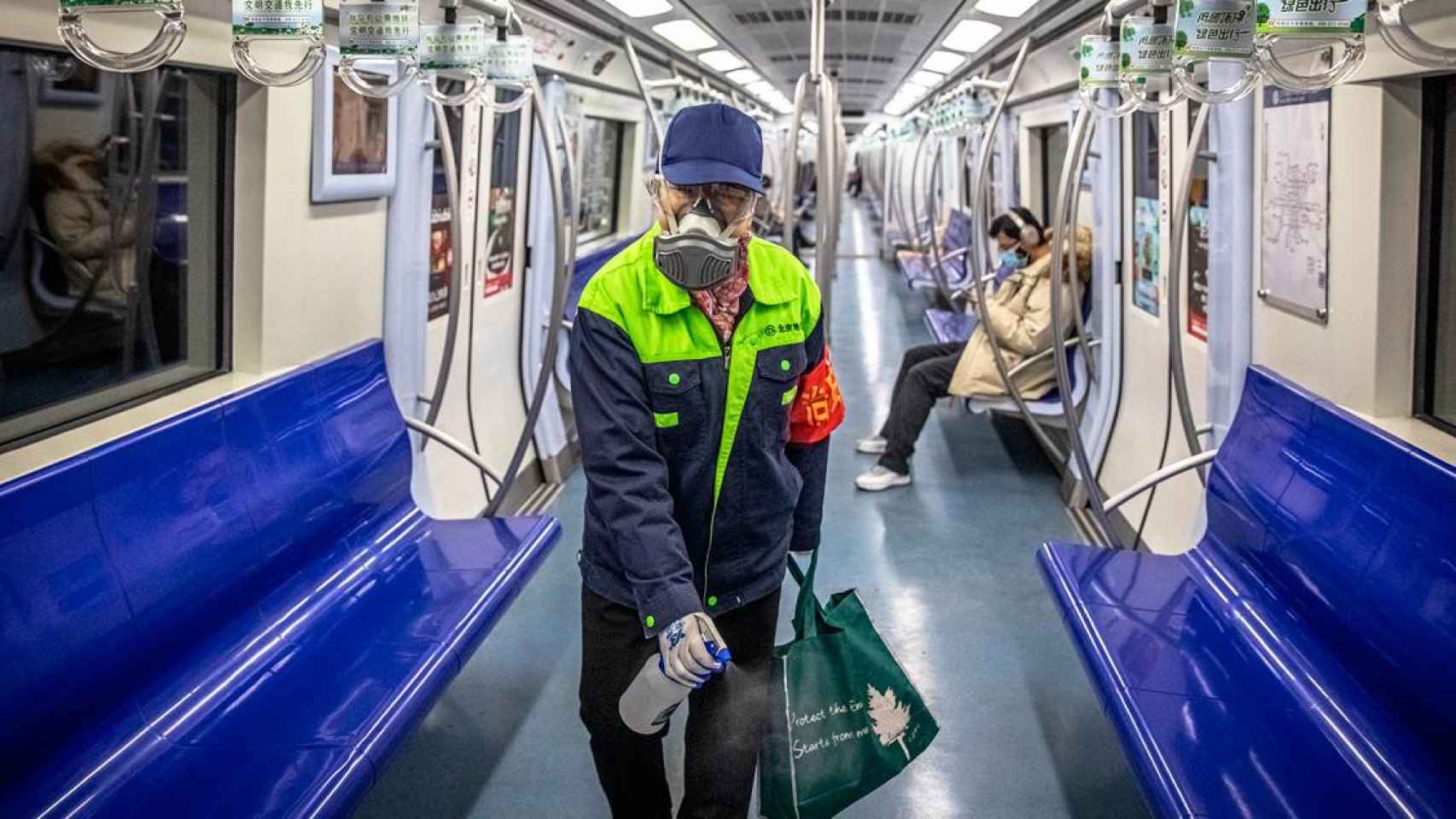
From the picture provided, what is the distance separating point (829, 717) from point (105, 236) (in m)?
1.95

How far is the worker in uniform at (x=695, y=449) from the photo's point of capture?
6.70ft

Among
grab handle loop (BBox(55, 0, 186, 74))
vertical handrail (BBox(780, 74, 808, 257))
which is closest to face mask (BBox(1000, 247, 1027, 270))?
vertical handrail (BBox(780, 74, 808, 257))

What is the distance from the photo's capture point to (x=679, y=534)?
206cm

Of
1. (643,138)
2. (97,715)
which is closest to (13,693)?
(97,715)

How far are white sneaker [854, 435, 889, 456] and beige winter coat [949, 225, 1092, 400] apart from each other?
729 mm

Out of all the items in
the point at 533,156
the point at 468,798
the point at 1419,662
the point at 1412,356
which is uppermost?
the point at 533,156

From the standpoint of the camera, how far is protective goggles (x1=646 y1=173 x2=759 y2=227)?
208 centimetres

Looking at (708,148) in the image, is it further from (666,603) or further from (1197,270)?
(1197,270)

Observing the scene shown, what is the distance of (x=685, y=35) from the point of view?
7.00 m

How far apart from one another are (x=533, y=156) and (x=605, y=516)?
4.24m

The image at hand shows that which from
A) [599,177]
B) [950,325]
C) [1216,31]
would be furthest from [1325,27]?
[599,177]

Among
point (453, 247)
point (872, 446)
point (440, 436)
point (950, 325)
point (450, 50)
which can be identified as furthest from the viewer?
point (950, 325)

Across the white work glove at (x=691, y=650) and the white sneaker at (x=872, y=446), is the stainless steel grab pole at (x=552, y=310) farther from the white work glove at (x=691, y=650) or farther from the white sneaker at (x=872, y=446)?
the white sneaker at (x=872, y=446)

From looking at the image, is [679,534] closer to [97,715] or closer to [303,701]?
[303,701]
